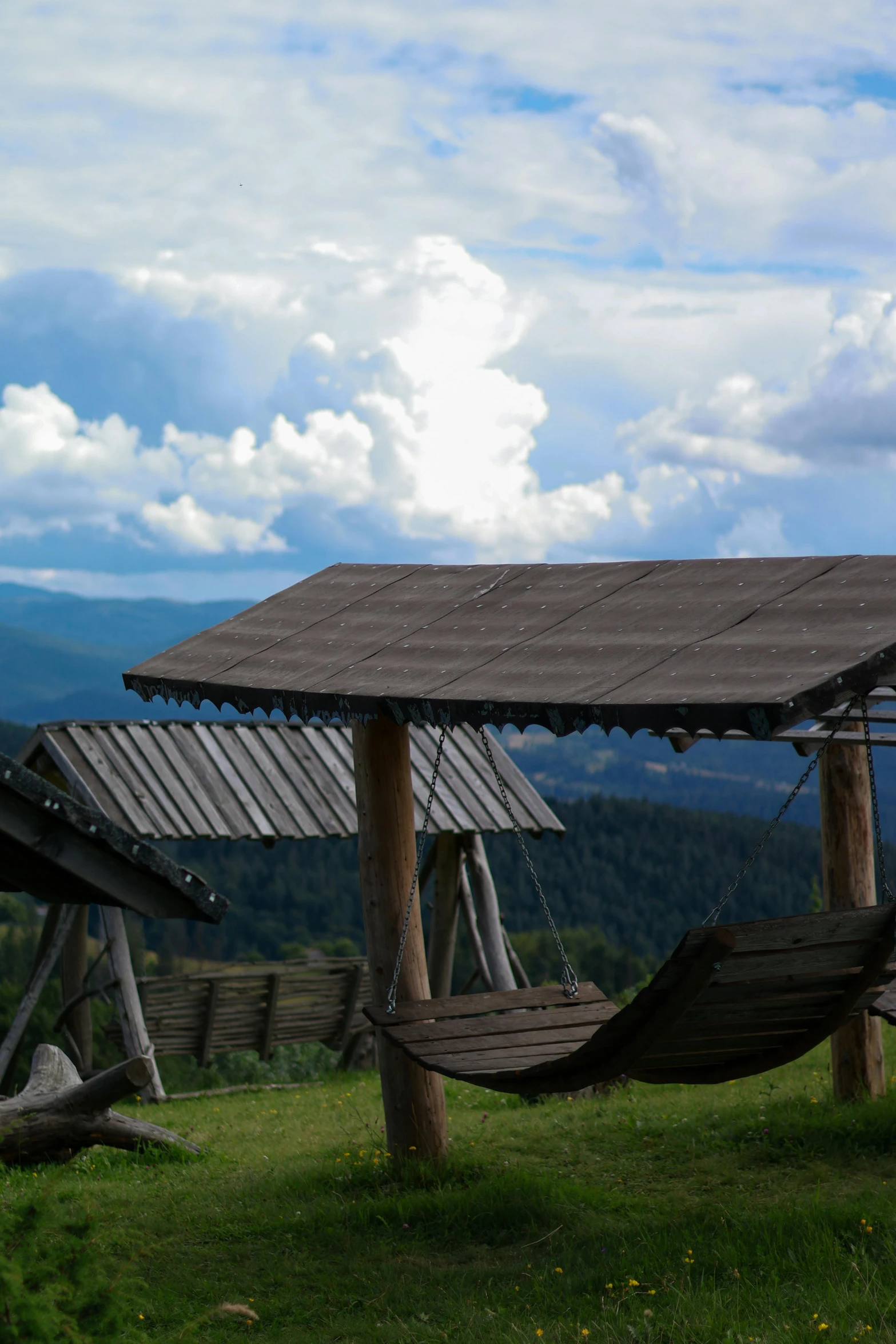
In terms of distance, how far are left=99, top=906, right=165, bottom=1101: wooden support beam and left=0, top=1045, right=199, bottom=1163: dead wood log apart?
14.0 feet

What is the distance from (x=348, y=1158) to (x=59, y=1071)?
1.70 m

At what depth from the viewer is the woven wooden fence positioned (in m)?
12.2

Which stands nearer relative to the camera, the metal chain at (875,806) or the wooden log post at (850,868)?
the metal chain at (875,806)

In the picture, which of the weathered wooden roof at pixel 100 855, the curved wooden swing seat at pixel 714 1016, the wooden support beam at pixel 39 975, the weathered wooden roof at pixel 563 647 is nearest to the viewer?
the weathered wooden roof at pixel 100 855

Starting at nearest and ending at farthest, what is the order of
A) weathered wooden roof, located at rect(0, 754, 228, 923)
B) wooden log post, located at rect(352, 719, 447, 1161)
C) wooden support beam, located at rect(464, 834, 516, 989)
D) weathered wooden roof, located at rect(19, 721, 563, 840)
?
weathered wooden roof, located at rect(0, 754, 228, 923) → wooden log post, located at rect(352, 719, 447, 1161) → weathered wooden roof, located at rect(19, 721, 563, 840) → wooden support beam, located at rect(464, 834, 516, 989)

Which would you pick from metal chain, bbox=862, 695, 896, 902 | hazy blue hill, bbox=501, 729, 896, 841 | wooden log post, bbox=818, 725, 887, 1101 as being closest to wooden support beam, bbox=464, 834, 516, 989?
wooden log post, bbox=818, 725, 887, 1101

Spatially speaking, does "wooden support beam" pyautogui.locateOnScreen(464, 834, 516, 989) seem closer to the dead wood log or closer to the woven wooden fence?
the woven wooden fence

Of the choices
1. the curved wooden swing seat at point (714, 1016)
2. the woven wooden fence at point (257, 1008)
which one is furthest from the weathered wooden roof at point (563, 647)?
the woven wooden fence at point (257, 1008)

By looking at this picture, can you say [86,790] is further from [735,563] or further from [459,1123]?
[735,563]

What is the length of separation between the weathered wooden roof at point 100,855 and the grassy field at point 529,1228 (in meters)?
0.88

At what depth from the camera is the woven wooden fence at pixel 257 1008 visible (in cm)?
1225

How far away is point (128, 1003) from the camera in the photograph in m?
11.1

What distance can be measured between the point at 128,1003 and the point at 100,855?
24.6 feet

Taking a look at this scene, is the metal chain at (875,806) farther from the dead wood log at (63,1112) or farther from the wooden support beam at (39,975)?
the wooden support beam at (39,975)
